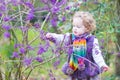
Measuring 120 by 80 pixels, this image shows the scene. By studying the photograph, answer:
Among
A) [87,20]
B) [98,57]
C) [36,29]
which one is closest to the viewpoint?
[36,29]

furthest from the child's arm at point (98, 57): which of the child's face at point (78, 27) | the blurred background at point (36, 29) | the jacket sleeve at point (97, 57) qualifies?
the blurred background at point (36, 29)

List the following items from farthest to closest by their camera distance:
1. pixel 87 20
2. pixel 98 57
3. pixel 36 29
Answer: pixel 87 20, pixel 98 57, pixel 36 29

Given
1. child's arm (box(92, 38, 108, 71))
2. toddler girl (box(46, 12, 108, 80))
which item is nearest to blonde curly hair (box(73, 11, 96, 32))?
toddler girl (box(46, 12, 108, 80))

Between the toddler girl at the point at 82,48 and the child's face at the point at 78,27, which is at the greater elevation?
the child's face at the point at 78,27

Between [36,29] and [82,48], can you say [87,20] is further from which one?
[36,29]

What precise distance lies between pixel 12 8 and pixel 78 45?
650mm

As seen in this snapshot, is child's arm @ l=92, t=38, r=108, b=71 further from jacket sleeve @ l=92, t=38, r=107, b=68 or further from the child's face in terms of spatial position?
the child's face

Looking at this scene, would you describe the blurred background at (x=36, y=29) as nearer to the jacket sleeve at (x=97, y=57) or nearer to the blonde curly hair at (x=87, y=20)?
the blonde curly hair at (x=87, y=20)

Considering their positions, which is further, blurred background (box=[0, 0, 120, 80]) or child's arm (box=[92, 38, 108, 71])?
child's arm (box=[92, 38, 108, 71])

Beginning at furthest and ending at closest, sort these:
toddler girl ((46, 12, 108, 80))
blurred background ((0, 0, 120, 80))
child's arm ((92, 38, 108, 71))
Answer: toddler girl ((46, 12, 108, 80)), child's arm ((92, 38, 108, 71)), blurred background ((0, 0, 120, 80))

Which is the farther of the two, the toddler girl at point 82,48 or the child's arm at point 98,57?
the toddler girl at point 82,48

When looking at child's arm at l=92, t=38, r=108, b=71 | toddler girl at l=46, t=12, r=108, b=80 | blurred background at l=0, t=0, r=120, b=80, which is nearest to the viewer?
blurred background at l=0, t=0, r=120, b=80

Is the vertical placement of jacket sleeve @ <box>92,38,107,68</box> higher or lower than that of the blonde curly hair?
lower

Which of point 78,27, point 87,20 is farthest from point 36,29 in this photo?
point 87,20
